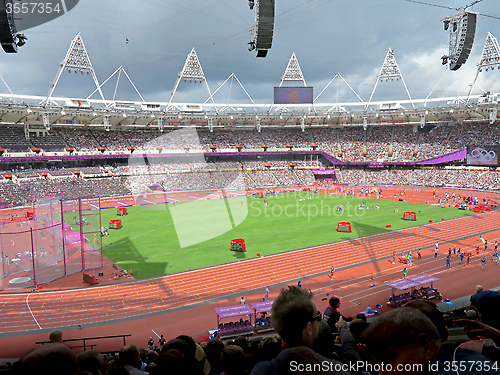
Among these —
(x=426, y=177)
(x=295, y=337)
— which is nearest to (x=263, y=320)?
(x=295, y=337)

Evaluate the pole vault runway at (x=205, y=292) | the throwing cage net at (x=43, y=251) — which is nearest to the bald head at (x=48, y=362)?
the pole vault runway at (x=205, y=292)

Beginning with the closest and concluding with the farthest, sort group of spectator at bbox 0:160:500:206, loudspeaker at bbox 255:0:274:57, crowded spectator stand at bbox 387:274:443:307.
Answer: loudspeaker at bbox 255:0:274:57 → crowded spectator stand at bbox 387:274:443:307 → group of spectator at bbox 0:160:500:206

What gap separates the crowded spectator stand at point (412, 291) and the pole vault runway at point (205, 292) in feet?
3.35

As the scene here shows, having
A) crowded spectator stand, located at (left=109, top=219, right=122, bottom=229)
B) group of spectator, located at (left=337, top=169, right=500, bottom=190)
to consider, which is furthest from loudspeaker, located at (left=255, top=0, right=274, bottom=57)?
group of spectator, located at (left=337, top=169, right=500, bottom=190)

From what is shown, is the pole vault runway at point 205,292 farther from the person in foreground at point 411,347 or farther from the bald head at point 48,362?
the person in foreground at point 411,347

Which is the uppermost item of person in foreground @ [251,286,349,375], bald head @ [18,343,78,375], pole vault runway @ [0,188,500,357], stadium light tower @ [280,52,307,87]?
stadium light tower @ [280,52,307,87]

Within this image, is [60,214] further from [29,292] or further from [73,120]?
[73,120]

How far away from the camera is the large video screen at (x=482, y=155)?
192 ft

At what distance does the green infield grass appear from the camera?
82.3ft

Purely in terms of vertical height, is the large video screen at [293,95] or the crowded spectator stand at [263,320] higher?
the large video screen at [293,95]

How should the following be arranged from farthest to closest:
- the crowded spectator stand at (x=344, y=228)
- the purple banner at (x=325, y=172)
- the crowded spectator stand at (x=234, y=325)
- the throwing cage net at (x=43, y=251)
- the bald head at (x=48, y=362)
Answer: the purple banner at (x=325, y=172) < the crowded spectator stand at (x=344, y=228) < the throwing cage net at (x=43, y=251) < the crowded spectator stand at (x=234, y=325) < the bald head at (x=48, y=362)

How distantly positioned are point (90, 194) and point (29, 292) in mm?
38172

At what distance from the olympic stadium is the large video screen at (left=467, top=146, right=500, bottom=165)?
13.2 inches

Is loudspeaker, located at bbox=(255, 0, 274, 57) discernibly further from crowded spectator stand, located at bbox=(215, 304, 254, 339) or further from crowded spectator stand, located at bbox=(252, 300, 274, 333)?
crowded spectator stand, located at bbox=(252, 300, 274, 333)
